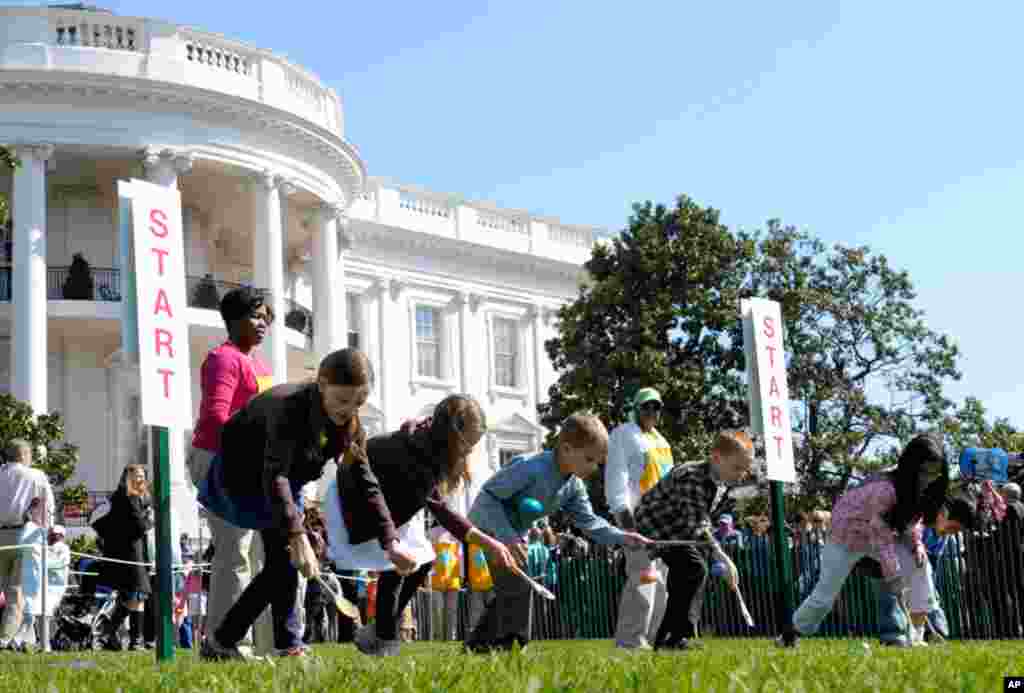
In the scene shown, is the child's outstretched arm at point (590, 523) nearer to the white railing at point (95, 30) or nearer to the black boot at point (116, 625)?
the black boot at point (116, 625)

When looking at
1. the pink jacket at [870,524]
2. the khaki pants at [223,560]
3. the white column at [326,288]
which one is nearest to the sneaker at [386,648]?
the khaki pants at [223,560]

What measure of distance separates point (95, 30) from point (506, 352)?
17333 mm

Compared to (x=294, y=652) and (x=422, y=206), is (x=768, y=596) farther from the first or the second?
(x=422, y=206)

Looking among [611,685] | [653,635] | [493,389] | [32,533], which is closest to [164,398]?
[611,685]

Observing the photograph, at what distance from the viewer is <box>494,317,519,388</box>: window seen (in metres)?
43.8

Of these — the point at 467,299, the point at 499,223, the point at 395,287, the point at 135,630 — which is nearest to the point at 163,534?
the point at 135,630

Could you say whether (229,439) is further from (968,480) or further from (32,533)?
(968,480)

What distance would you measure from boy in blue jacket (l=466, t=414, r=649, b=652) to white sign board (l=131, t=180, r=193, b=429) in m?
1.70

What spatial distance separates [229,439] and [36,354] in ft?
75.9

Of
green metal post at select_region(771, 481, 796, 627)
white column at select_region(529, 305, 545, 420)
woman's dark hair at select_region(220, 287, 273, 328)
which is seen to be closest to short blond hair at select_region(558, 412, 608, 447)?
woman's dark hair at select_region(220, 287, 273, 328)

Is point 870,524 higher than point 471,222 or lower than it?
lower

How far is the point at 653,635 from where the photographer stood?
10.6 m

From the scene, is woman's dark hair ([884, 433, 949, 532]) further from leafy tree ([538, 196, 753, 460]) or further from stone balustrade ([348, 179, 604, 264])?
stone balustrade ([348, 179, 604, 264])

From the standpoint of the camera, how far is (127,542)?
13.0 meters
